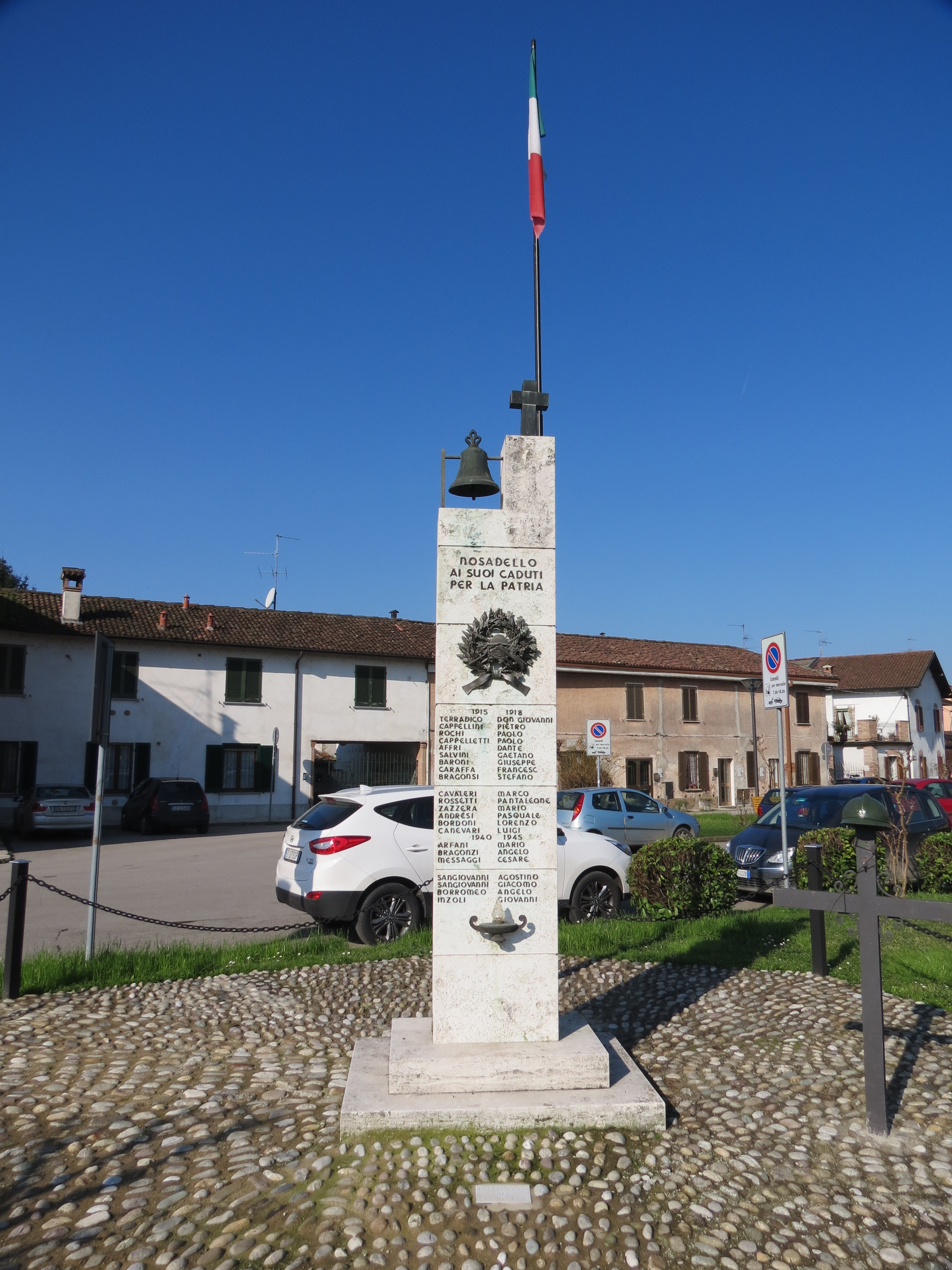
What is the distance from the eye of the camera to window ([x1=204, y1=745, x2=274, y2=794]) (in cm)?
2812

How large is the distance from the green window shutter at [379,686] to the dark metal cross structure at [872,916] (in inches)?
1069

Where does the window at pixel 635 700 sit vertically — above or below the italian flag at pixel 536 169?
below

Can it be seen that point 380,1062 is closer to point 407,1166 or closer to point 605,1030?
point 407,1166

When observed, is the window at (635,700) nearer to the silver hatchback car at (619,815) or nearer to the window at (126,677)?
the silver hatchback car at (619,815)

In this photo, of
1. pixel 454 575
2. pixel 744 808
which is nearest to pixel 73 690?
pixel 744 808

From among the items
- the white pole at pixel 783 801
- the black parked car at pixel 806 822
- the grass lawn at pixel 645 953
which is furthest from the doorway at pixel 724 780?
the grass lawn at pixel 645 953

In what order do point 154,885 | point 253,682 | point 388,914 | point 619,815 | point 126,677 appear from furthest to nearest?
point 253,682, point 126,677, point 619,815, point 154,885, point 388,914

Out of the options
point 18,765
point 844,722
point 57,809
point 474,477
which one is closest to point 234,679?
point 18,765

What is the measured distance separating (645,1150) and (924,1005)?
10.1 ft

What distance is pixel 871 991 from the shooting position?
404cm

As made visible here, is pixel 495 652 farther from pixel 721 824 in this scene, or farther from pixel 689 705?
→ pixel 689 705

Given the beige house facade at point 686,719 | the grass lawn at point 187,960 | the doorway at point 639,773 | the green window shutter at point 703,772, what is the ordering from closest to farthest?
the grass lawn at point 187,960
the beige house facade at point 686,719
the doorway at point 639,773
the green window shutter at point 703,772

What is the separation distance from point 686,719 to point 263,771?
16.4 meters

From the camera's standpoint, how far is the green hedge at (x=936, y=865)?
10.8 m
